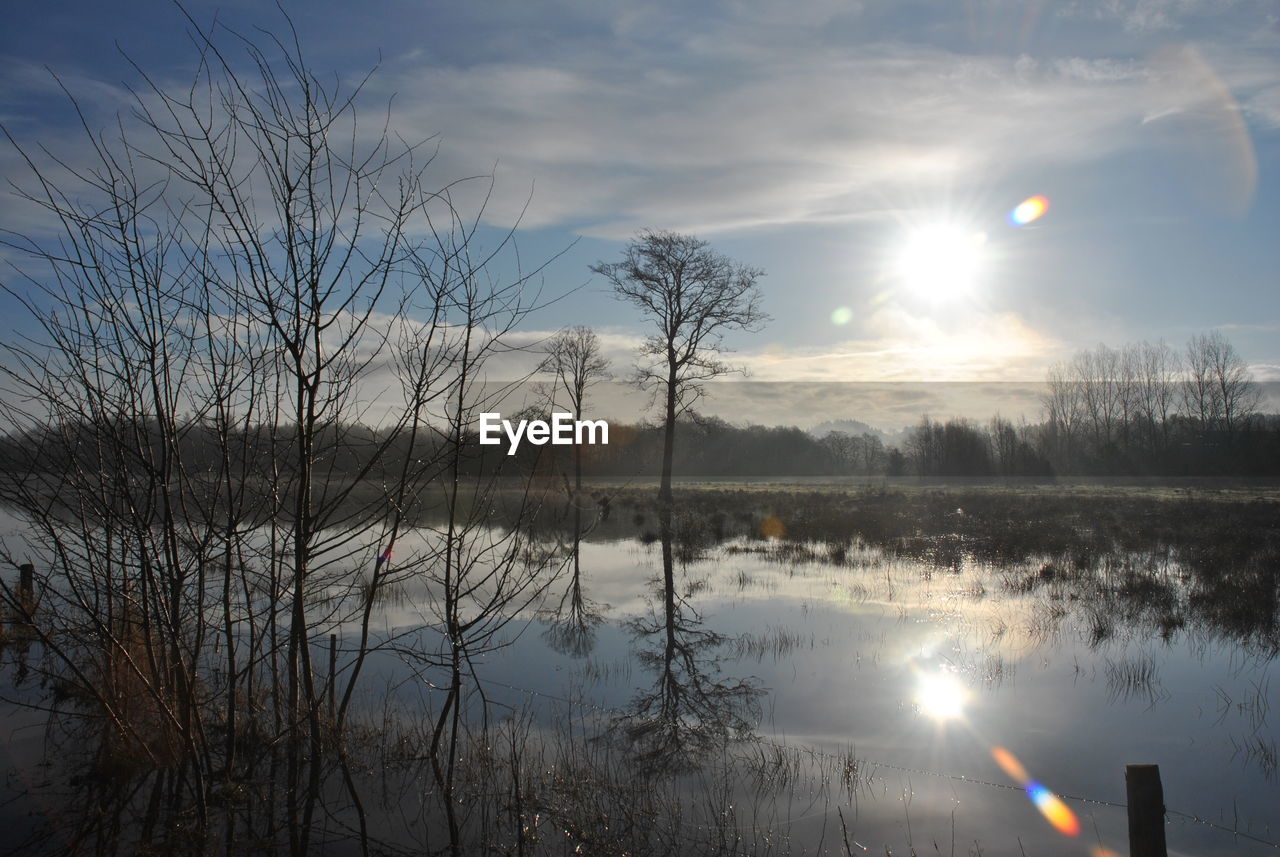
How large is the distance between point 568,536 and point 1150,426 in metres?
63.8

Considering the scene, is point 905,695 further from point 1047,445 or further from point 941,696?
point 1047,445

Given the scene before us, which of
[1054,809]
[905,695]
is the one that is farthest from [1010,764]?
[905,695]

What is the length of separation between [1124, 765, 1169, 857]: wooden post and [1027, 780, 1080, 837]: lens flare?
4.69 feet

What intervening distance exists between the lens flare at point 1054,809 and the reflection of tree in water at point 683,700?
2.33 metres

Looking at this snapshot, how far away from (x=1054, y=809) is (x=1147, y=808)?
1.92m

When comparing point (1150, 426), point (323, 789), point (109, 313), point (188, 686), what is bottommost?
point (323, 789)

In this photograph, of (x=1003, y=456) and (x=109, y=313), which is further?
(x=1003, y=456)

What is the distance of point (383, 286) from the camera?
512cm

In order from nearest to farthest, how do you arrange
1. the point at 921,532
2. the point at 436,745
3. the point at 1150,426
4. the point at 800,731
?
the point at 436,745 → the point at 800,731 → the point at 921,532 → the point at 1150,426

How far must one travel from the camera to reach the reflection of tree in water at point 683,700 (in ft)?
23.6

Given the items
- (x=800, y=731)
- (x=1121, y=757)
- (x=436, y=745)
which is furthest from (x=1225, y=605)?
(x=436, y=745)

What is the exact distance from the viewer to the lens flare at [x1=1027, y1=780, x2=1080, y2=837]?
5656 millimetres

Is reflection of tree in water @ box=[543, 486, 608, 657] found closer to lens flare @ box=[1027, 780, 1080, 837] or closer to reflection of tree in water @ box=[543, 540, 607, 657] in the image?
reflection of tree in water @ box=[543, 540, 607, 657]

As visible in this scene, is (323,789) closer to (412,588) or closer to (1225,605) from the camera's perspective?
(412,588)
